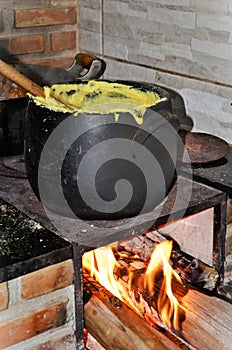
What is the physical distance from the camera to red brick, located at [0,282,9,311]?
1041mm

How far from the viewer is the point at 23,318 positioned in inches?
42.5

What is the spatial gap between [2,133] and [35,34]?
490 millimetres

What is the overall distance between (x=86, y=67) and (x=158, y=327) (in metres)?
0.88

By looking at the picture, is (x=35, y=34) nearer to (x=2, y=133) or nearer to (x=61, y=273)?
(x=2, y=133)

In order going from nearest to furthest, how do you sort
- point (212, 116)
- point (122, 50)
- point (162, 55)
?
1. point (212, 116)
2. point (162, 55)
3. point (122, 50)

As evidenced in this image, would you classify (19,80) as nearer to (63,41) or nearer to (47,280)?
(47,280)

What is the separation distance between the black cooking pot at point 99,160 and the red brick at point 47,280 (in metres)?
0.14

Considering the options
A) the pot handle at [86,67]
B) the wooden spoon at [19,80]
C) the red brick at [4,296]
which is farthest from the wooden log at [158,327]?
the pot handle at [86,67]

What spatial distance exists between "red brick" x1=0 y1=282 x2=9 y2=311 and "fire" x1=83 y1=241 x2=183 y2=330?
0.44 m

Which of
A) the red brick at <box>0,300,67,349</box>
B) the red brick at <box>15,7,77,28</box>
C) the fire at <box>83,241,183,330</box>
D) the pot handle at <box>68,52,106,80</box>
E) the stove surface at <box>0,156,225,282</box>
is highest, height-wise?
the red brick at <box>15,7,77,28</box>

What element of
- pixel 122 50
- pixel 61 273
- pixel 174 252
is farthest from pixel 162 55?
pixel 61 273

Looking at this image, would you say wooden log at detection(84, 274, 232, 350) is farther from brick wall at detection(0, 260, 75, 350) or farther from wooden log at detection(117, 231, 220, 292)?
brick wall at detection(0, 260, 75, 350)

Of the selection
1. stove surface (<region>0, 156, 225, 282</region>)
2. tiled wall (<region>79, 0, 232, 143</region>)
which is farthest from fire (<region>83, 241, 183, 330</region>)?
tiled wall (<region>79, 0, 232, 143</region>)

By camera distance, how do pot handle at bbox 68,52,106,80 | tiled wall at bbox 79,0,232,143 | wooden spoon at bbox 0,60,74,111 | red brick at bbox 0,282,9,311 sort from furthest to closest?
pot handle at bbox 68,52,106,80 < tiled wall at bbox 79,0,232,143 < wooden spoon at bbox 0,60,74,111 < red brick at bbox 0,282,9,311
